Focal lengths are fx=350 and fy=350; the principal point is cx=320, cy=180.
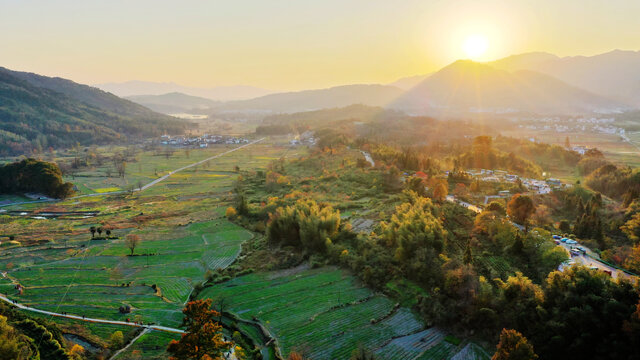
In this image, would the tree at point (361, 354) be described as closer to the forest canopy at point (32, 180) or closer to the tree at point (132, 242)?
the tree at point (132, 242)

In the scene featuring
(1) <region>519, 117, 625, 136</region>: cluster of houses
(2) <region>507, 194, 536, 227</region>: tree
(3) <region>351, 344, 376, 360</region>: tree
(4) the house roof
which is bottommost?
(1) <region>519, 117, 625, 136</region>: cluster of houses

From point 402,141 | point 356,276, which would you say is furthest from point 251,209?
point 402,141

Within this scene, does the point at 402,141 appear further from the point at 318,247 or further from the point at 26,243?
the point at 26,243

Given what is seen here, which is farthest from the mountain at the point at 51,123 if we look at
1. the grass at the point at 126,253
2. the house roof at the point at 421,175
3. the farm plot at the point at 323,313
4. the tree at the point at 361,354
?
the tree at the point at 361,354

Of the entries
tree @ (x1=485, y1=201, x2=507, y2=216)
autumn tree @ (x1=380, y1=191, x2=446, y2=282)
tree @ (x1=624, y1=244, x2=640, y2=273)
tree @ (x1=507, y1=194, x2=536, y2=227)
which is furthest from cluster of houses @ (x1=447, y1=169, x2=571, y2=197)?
autumn tree @ (x1=380, y1=191, x2=446, y2=282)

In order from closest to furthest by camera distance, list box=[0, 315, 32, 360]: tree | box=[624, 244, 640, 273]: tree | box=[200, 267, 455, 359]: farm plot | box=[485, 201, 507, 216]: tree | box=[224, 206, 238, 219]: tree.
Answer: box=[0, 315, 32, 360]: tree, box=[200, 267, 455, 359]: farm plot, box=[624, 244, 640, 273]: tree, box=[485, 201, 507, 216]: tree, box=[224, 206, 238, 219]: tree

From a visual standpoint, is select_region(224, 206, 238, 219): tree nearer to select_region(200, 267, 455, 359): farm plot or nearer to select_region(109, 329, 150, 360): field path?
select_region(200, 267, 455, 359): farm plot

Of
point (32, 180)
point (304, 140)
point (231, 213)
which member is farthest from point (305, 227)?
point (304, 140)
